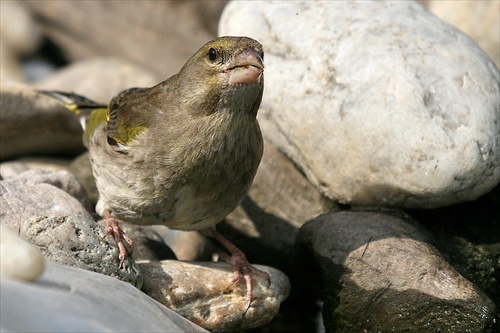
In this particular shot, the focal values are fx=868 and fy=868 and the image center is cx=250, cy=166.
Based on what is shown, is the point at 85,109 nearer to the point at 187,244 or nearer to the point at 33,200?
the point at 187,244

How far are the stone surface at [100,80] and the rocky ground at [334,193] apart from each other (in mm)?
844

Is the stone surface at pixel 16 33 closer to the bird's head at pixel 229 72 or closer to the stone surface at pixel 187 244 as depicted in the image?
the stone surface at pixel 187 244

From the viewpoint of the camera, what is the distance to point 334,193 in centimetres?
655

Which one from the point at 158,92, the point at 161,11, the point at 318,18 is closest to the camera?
the point at 158,92

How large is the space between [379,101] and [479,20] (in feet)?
7.37

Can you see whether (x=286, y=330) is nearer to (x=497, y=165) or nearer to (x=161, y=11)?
(x=497, y=165)

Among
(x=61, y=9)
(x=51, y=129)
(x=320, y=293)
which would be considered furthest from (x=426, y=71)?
(x=61, y=9)

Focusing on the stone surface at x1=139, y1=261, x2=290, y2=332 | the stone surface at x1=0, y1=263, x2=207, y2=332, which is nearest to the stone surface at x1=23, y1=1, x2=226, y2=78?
the stone surface at x1=139, y1=261, x2=290, y2=332

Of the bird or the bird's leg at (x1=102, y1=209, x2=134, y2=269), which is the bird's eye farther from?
the bird's leg at (x1=102, y1=209, x2=134, y2=269)

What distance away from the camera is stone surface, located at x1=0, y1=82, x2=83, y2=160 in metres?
7.28

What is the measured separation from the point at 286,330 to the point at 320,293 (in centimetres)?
42

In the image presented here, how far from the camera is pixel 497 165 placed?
19.7 ft

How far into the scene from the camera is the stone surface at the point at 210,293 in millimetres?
5375

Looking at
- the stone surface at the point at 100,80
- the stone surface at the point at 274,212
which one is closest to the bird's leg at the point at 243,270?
the stone surface at the point at 274,212
